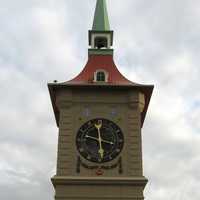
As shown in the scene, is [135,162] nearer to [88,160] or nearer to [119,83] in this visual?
[88,160]

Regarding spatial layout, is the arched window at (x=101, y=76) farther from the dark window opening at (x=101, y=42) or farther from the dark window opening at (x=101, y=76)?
the dark window opening at (x=101, y=42)

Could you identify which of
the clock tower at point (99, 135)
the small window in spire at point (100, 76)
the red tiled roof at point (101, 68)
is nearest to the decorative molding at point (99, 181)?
the clock tower at point (99, 135)

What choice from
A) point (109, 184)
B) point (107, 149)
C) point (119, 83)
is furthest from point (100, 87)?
point (109, 184)

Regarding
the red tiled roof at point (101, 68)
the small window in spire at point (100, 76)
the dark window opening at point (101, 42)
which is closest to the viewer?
the red tiled roof at point (101, 68)

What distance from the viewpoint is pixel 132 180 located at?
35688 mm

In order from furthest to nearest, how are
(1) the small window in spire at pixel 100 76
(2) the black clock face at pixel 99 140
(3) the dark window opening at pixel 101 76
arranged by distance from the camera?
(3) the dark window opening at pixel 101 76 < (1) the small window in spire at pixel 100 76 < (2) the black clock face at pixel 99 140

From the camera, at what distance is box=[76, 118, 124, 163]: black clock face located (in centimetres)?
3705

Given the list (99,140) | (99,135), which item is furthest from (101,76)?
(99,140)

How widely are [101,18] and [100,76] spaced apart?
6.96m

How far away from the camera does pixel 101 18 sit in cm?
4550

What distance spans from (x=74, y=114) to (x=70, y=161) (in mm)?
3722

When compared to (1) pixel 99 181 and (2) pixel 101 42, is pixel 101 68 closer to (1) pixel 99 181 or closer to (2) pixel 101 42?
(2) pixel 101 42

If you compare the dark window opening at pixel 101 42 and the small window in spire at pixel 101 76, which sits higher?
A: the dark window opening at pixel 101 42

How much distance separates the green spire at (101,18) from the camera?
44572 millimetres
